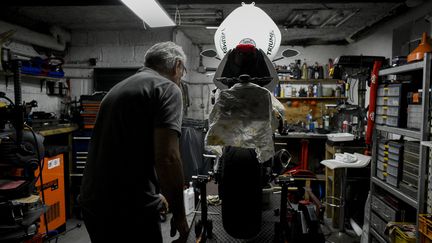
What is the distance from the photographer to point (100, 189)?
1.39m

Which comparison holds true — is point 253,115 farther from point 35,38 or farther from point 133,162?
point 35,38

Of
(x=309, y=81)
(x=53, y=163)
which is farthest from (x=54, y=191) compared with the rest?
(x=309, y=81)

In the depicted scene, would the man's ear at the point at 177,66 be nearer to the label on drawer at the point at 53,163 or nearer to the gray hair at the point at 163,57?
the gray hair at the point at 163,57

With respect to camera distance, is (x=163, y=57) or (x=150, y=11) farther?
(x=150, y=11)

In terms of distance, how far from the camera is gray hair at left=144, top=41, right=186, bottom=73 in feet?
5.22

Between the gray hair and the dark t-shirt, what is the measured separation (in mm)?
200

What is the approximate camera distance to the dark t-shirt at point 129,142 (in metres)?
1.38

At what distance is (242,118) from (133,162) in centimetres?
57

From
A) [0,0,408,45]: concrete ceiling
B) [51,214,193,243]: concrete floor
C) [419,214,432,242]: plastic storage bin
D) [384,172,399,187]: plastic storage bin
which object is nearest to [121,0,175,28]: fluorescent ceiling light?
[0,0,408,45]: concrete ceiling

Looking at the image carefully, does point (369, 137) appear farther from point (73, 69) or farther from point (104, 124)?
point (73, 69)

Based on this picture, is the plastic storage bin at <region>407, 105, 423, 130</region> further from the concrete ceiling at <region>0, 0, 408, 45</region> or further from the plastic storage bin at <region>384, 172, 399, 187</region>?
the concrete ceiling at <region>0, 0, 408, 45</region>

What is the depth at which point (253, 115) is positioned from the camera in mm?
1525

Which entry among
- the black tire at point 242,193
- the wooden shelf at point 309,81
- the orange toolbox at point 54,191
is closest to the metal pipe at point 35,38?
the orange toolbox at point 54,191

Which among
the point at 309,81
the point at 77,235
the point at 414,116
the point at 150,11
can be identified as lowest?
the point at 77,235
